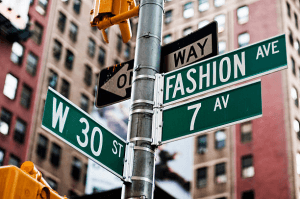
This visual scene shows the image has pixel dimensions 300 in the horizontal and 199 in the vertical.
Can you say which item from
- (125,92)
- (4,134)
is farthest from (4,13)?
(125,92)

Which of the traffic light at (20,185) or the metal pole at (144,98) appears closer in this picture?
the traffic light at (20,185)

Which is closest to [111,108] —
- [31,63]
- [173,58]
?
[31,63]

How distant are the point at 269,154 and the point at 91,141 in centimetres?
4173

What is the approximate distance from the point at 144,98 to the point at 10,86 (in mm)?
35357

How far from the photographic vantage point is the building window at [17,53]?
40.0m

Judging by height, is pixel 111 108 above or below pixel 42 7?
below

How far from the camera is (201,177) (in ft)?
160

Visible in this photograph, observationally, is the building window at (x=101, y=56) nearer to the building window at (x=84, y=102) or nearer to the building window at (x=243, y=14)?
the building window at (x=84, y=102)

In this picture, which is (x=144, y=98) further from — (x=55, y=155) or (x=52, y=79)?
(x=52, y=79)

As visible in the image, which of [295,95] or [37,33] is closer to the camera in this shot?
[37,33]

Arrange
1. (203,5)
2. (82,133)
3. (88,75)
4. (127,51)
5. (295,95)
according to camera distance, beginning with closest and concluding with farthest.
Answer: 1. (82,133)
2. (295,95)
3. (88,75)
4. (203,5)
5. (127,51)

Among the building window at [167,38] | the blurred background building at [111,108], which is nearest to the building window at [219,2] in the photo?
the blurred background building at [111,108]

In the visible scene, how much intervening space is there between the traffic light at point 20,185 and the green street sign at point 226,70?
1.55 m

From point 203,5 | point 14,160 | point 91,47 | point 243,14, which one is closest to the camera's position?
point 14,160
